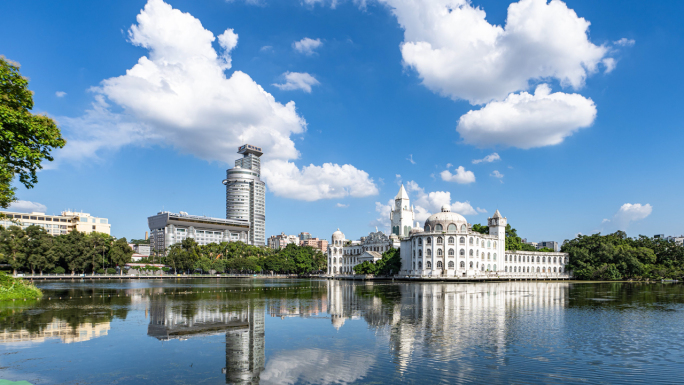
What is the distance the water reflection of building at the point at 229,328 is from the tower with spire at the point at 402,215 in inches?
4730

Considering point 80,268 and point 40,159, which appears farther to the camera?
point 80,268

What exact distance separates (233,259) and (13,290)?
101 meters

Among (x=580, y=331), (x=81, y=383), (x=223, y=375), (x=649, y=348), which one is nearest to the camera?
(x=81, y=383)

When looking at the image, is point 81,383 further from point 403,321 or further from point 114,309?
point 114,309

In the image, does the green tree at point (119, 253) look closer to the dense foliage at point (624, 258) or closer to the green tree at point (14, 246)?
Answer: the green tree at point (14, 246)

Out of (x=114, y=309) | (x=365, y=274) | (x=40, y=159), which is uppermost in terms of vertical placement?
(x=40, y=159)

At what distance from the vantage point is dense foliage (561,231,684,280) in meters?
100

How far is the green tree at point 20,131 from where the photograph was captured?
21.5 meters

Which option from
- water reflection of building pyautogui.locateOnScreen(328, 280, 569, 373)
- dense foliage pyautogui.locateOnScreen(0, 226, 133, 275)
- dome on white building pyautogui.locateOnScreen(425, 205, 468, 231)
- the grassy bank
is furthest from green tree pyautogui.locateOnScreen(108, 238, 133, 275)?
water reflection of building pyautogui.locateOnScreen(328, 280, 569, 373)

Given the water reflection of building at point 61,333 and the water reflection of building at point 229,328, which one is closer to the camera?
the water reflection of building at point 229,328

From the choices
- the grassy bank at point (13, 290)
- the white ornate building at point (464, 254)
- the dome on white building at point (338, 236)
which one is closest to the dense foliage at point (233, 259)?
the dome on white building at point (338, 236)

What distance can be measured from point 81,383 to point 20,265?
10268 cm

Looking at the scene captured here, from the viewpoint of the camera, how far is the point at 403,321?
85.9 ft

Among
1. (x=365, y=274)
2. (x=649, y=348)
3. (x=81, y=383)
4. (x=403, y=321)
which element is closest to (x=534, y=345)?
(x=649, y=348)
